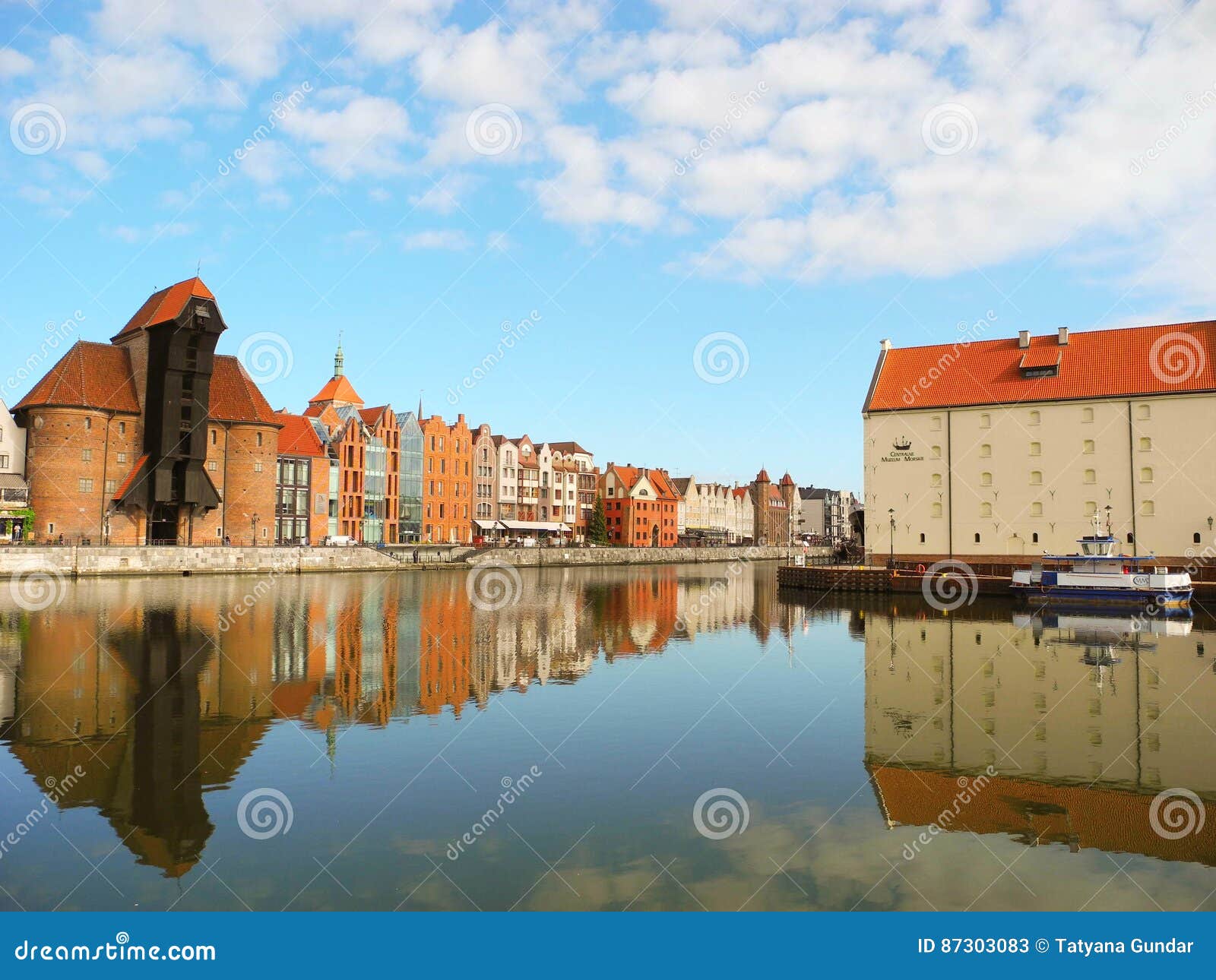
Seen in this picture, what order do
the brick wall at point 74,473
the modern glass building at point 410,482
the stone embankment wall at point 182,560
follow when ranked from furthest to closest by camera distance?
the modern glass building at point 410,482, the brick wall at point 74,473, the stone embankment wall at point 182,560

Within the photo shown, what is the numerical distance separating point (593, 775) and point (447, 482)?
311 feet

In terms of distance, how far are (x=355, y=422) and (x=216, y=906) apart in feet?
292

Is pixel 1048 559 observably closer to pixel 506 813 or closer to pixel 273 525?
pixel 506 813

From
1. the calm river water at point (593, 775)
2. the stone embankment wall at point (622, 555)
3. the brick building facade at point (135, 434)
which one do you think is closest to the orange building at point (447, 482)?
the stone embankment wall at point (622, 555)

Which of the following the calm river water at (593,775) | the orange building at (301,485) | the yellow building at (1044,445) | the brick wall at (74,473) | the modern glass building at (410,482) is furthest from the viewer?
the modern glass building at (410,482)

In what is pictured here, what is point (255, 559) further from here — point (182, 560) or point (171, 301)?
point (171, 301)

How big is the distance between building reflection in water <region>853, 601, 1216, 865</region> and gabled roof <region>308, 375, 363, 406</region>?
90521mm

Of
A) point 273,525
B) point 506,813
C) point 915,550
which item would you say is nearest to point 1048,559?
point 915,550

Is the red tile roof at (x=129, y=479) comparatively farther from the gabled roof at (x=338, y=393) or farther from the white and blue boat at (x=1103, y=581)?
the white and blue boat at (x=1103, y=581)

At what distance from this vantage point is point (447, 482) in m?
107

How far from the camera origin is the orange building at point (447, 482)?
104125 mm

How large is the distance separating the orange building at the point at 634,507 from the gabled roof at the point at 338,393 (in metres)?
40.6

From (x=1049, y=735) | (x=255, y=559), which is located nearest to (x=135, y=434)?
(x=255, y=559)

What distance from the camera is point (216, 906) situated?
9.08 m
